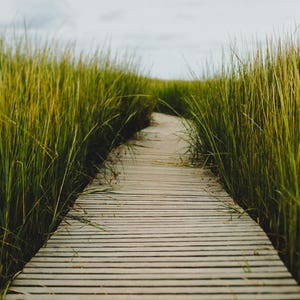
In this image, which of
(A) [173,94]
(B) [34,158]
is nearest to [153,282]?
(B) [34,158]

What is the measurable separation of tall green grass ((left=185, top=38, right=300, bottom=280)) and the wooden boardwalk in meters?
A: 0.10

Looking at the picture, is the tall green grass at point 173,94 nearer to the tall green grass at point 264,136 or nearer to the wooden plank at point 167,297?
the tall green grass at point 264,136

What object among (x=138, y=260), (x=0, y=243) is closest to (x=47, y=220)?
(x=0, y=243)

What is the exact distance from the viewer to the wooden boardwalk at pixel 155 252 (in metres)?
1.61

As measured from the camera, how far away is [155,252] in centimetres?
A: 191

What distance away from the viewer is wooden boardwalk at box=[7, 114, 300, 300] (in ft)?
5.29

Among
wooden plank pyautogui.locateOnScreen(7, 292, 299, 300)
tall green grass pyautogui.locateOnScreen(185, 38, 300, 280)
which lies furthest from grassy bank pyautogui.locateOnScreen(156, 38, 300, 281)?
wooden plank pyautogui.locateOnScreen(7, 292, 299, 300)

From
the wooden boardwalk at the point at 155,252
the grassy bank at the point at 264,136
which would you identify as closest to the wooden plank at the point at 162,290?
the wooden boardwalk at the point at 155,252

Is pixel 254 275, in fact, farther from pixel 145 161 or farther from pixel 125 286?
pixel 145 161

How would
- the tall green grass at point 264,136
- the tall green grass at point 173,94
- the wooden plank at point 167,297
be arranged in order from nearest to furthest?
the wooden plank at point 167,297, the tall green grass at point 264,136, the tall green grass at point 173,94

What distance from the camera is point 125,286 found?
5.40ft

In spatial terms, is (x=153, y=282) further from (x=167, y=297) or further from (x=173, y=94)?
(x=173, y=94)

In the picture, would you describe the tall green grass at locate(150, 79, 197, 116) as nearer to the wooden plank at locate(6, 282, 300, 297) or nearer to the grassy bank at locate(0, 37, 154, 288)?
the grassy bank at locate(0, 37, 154, 288)

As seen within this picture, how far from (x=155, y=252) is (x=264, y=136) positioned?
0.83 meters
